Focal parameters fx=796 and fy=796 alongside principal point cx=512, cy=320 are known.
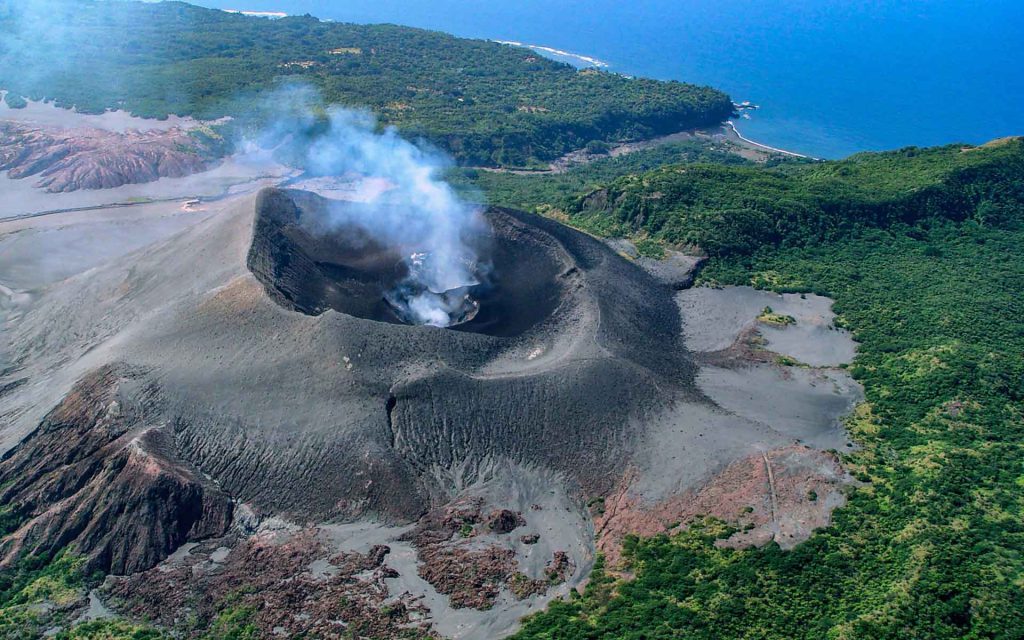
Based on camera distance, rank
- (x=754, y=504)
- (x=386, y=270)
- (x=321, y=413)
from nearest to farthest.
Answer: (x=754, y=504)
(x=321, y=413)
(x=386, y=270)

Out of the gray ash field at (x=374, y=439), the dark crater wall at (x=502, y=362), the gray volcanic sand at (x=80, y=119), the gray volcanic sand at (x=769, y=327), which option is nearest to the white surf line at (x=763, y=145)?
the gray volcanic sand at (x=769, y=327)

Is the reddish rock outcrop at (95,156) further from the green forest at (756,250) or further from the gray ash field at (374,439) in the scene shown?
the gray ash field at (374,439)

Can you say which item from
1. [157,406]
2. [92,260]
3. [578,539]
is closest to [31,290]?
[92,260]

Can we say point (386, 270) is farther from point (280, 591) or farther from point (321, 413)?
point (280, 591)

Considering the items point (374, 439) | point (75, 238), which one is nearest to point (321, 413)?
point (374, 439)

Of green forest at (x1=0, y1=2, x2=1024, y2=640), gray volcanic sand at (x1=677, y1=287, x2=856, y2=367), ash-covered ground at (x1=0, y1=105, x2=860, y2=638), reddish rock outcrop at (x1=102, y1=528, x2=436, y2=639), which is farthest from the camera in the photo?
gray volcanic sand at (x1=677, y1=287, x2=856, y2=367)

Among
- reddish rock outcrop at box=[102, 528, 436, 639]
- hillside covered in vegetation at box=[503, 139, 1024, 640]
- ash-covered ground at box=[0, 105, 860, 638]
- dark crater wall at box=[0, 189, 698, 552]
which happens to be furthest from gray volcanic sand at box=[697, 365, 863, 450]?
reddish rock outcrop at box=[102, 528, 436, 639]

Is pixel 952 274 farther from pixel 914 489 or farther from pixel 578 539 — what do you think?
pixel 578 539

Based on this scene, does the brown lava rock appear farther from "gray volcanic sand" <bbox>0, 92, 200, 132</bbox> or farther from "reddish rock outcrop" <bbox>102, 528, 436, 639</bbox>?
"gray volcanic sand" <bbox>0, 92, 200, 132</bbox>
